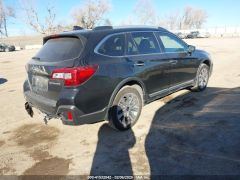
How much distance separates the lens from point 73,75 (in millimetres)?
3215

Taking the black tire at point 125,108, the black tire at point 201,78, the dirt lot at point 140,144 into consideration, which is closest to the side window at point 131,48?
the black tire at point 125,108

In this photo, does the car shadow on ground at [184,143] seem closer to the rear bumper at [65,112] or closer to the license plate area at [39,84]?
the rear bumper at [65,112]

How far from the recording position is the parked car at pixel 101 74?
331 centimetres

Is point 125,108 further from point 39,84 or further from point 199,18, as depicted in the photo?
point 199,18

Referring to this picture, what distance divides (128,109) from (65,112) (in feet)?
4.21

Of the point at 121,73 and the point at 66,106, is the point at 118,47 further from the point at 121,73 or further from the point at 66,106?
the point at 66,106

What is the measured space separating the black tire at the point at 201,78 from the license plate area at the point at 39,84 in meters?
3.91

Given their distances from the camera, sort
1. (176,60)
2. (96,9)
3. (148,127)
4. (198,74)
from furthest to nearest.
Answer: (96,9) < (198,74) < (176,60) < (148,127)

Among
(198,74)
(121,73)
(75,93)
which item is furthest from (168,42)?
(75,93)

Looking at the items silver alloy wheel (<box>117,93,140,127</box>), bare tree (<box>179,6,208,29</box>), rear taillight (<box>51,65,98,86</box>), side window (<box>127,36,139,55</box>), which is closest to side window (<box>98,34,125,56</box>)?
side window (<box>127,36,139,55</box>)

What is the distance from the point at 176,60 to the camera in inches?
197

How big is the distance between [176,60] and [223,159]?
249 centimetres

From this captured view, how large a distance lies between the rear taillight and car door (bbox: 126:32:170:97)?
3.02ft

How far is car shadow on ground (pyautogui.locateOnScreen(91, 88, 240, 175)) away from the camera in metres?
3.00
